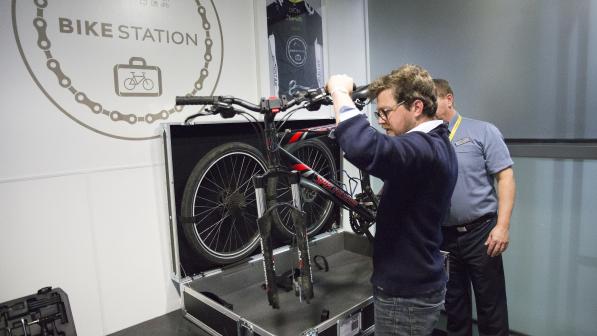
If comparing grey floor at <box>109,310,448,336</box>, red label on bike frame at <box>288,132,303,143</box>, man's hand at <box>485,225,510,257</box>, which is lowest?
grey floor at <box>109,310,448,336</box>

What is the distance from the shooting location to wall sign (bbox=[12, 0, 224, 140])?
1688mm

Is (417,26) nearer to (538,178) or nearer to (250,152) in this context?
(538,178)

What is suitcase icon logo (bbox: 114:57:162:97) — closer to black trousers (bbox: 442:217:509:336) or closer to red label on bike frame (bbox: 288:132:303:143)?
red label on bike frame (bbox: 288:132:303:143)

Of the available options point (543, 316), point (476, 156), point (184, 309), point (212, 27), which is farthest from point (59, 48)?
→ point (543, 316)

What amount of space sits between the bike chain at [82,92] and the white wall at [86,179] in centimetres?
2

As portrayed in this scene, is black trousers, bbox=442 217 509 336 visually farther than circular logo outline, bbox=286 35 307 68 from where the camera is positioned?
No

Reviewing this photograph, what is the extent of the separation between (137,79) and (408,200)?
1.44m

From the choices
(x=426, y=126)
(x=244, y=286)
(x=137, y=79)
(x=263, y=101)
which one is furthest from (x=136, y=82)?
(x=426, y=126)

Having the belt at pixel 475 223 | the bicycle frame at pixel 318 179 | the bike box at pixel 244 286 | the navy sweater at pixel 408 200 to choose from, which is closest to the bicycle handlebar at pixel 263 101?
the bicycle frame at pixel 318 179

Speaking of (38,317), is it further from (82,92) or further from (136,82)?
(136,82)

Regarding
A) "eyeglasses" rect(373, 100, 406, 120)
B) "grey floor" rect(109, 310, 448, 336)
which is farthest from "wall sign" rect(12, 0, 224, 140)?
"eyeglasses" rect(373, 100, 406, 120)

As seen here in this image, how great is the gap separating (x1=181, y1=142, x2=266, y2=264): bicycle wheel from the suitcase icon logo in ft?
1.46

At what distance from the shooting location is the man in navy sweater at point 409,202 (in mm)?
1173

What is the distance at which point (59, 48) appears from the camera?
1.72 meters
